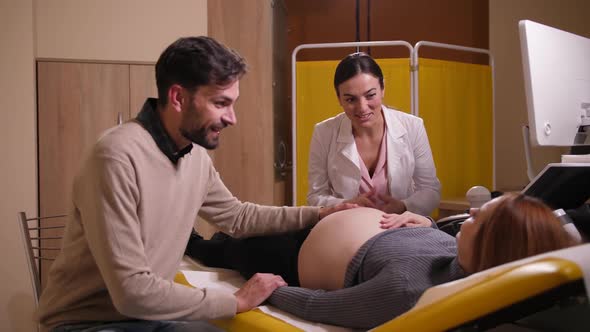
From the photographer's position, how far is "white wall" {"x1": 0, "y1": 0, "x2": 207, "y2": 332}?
3031 millimetres

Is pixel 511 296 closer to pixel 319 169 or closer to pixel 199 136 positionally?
pixel 199 136

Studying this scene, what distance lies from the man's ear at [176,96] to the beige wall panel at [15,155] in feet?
6.67

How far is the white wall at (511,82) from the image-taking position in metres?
3.61

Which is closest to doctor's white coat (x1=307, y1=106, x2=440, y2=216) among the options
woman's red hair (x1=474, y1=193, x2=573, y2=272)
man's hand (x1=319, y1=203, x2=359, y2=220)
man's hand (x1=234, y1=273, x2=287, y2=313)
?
man's hand (x1=319, y1=203, x2=359, y2=220)

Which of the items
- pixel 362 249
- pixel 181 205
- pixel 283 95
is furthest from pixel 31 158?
pixel 362 249

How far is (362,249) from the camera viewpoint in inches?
56.5

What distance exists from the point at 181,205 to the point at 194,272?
0.47 meters

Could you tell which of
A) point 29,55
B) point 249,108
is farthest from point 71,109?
point 249,108

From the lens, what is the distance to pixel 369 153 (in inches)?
93.6

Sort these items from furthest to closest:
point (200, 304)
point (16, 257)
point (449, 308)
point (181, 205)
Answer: point (16, 257)
point (181, 205)
point (200, 304)
point (449, 308)

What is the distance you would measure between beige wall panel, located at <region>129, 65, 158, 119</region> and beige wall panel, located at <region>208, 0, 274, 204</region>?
0.42 meters

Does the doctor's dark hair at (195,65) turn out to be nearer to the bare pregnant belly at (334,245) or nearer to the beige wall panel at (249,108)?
the bare pregnant belly at (334,245)

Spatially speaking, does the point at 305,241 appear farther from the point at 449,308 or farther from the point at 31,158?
the point at 31,158

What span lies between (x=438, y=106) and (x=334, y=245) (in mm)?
1914
